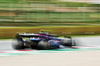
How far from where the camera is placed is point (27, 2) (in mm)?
23156

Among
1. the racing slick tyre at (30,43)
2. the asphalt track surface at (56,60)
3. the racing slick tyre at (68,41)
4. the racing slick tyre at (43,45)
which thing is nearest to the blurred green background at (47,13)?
the racing slick tyre at (68,41)

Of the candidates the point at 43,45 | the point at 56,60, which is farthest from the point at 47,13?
the point at 56,60

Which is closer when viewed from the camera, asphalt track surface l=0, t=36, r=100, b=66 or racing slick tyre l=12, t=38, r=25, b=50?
asphalt track surface l=0, t=36, r=100, b=66

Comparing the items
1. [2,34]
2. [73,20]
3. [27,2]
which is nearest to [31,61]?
[2,34]

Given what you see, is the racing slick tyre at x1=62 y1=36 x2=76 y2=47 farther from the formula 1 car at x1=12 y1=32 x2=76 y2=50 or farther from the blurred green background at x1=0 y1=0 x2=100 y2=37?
the blurred green background at x1=0 y1=0 x2=100 y2=37

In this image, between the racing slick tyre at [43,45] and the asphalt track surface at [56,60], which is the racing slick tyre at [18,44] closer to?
the racing slick tyre at [43,45]

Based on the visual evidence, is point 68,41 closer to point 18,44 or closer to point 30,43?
point 30,43

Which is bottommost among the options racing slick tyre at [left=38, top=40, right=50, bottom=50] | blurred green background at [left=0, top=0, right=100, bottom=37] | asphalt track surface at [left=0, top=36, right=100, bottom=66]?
asphalt track surface at [left=0, top=36, right=100, bottom=66]

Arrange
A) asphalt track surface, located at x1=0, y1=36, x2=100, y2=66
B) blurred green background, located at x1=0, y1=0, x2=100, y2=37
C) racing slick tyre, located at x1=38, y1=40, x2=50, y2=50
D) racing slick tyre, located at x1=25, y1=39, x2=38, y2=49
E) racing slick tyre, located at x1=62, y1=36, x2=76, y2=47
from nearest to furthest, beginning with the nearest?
asphalt track surface, located at x1=0, y1=36, x2=100, y2=66, racing slick tyre, located at x1=38, y1=40, x2=50, y2=50, racing slick tyre, located at x1=25, y1=39, x2=38, y2=49, racing slick tyre, located at x1=62, y1=36, x2=76, y2=47, blurred green background, located at x1=0, y1=0, x2=100, y2=37

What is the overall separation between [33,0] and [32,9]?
7.95 ft

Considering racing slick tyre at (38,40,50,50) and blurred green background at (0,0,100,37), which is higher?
blurred green background at (0,0,100,37)

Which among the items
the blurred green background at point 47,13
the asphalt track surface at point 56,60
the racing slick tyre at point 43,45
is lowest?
the asphalt track surface at point 56,60

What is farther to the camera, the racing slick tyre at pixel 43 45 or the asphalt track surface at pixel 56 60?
the racing slick tyre at pixel 43 45

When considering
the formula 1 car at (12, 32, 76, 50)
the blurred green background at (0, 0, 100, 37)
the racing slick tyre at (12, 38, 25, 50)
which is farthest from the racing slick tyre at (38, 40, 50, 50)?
the blurred green background at (0, 0, 100, 37)
